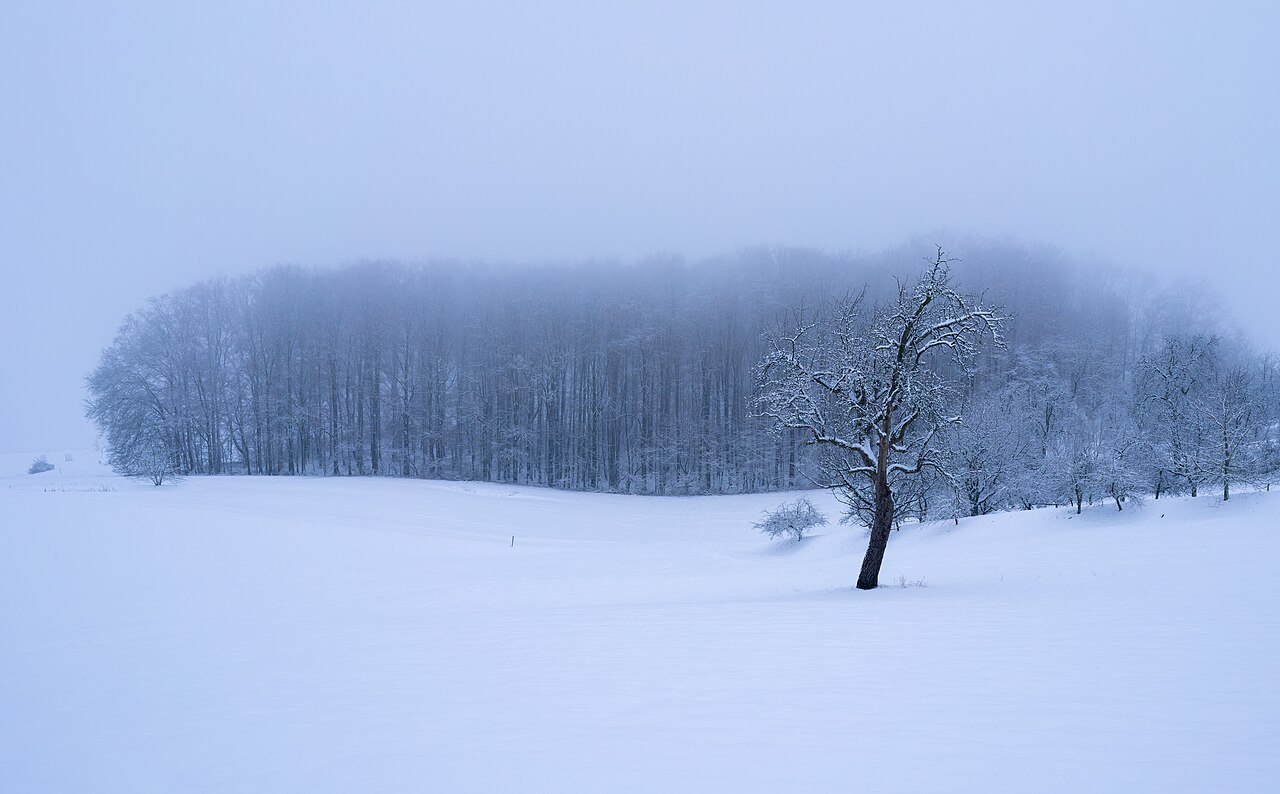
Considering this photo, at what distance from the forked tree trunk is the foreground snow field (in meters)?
0.41

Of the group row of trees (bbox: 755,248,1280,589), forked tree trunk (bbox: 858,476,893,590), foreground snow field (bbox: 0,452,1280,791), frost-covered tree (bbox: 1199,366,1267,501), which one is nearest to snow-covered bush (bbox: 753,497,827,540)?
row of trees (bbox: 755,248,1280,589)

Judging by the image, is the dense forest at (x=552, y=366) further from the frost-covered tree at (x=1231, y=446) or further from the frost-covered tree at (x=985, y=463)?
the frost-covered tree at (x=1231, y=446)

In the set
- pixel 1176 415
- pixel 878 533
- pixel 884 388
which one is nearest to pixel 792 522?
pixel 878 533

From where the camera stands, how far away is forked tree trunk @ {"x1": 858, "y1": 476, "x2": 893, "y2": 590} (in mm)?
10609

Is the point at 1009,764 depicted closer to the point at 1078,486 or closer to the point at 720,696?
the point at 720,696

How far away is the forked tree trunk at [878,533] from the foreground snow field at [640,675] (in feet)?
1.33

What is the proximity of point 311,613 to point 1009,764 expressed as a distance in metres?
10.3

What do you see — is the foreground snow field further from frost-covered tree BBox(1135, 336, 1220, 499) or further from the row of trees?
frost-covered tree BBox(1135, 336, 1220, 499)

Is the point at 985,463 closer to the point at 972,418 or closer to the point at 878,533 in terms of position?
the point at 972,418

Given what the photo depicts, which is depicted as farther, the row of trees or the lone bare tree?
the row of trees

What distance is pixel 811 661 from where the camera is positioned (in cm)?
548

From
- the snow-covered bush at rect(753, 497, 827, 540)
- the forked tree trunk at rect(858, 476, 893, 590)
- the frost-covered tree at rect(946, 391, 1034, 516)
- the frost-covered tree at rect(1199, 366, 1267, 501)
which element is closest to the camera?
the forked tree trunk at rect(858, 476, 893, 590)

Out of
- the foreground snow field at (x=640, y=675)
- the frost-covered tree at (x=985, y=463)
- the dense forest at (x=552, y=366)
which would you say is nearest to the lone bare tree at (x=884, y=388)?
the foreground snow field at (x=640, y=675)

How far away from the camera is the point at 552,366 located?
4575 centimetres
